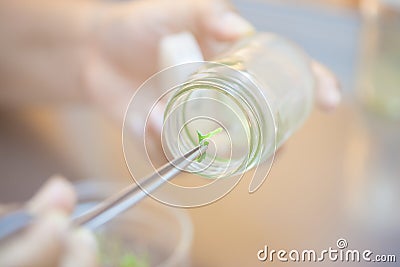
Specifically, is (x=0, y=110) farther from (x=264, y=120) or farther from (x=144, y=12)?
(x=264, y=120)

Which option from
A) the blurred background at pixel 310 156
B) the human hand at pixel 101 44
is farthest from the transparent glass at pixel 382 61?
the human hand at pixel 101 44

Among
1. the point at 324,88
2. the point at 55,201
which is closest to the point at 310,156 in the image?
the point at 324,88

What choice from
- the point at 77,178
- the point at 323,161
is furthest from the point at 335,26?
the point at 77,178

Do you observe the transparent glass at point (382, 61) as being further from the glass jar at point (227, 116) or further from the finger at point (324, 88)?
the glass jar at point (227, 116)

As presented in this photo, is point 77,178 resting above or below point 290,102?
below

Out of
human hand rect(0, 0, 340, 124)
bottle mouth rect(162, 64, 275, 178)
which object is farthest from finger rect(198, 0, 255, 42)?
bottle mouth rect(162, 64, 275, 178)

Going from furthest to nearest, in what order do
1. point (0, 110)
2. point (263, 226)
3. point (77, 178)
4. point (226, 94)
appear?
point (0, 110)
point (77, 178)
point (263, 226)
point (226, 94)
